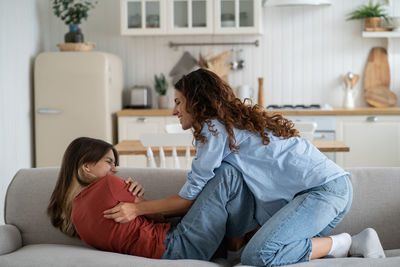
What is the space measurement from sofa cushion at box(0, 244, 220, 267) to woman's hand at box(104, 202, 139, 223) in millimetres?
136

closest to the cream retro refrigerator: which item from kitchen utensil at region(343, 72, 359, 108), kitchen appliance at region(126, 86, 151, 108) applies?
kitchen appliance at region(126, 86, 151, 108)

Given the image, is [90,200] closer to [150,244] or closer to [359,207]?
[150,244]

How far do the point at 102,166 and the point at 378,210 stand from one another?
1187 mm

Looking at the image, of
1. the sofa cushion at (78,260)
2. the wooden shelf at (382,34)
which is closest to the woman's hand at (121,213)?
the sofa cushion at (78,260)

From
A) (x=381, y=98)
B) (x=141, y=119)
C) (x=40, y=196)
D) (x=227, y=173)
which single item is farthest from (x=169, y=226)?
(x=381, y=98)

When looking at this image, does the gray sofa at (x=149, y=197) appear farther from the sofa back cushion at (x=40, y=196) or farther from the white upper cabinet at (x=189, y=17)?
the white upper cabinet at (x=189, y=17)

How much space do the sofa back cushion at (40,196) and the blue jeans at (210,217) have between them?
0.28 metres

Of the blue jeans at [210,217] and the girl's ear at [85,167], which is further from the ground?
the girl's ear at [85,167]

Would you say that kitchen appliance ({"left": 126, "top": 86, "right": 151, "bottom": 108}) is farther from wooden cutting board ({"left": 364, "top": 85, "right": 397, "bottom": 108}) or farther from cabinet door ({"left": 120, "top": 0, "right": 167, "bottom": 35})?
wooden cutting board ({"left": 364, "top": 85, "right": 397, "bottom": 108})

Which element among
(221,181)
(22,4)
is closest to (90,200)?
(221,181)

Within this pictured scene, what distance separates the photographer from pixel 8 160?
4578 millimetres

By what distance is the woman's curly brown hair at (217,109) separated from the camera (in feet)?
7.17

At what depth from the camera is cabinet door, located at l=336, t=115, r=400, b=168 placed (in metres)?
4.95

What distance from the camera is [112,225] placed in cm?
218
